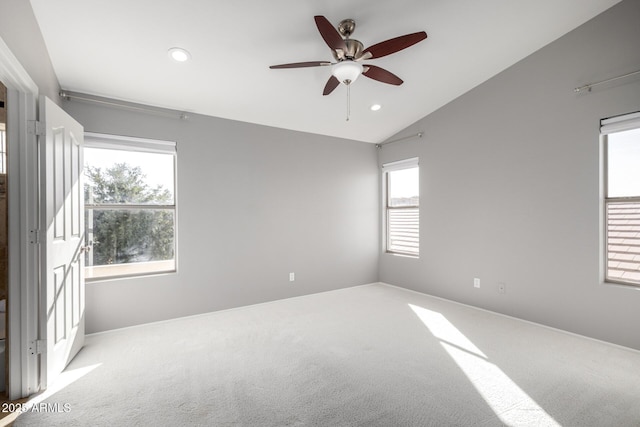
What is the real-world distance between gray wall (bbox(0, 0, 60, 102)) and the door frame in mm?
161

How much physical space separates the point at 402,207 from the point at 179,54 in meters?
3.65

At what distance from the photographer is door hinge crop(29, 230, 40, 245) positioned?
199cm

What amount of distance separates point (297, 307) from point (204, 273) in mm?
1245

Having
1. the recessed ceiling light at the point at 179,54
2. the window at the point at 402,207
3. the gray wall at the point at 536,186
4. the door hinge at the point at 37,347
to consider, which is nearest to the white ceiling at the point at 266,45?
the recessed ceiling light at the point at 179,54

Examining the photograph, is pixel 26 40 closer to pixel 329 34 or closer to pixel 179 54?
pixel 179 54

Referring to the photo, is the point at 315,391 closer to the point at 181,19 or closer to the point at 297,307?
the point at 297,307

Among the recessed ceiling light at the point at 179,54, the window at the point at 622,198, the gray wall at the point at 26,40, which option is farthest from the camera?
the window at the point at 622,198

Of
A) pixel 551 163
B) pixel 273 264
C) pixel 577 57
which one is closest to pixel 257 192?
pixel 273 264

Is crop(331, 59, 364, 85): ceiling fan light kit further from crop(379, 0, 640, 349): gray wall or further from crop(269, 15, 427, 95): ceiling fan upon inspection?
crop(379, 0, 640, 349): gray wall

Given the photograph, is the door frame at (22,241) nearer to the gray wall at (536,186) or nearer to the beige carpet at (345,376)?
the beige carpet at (345,376)

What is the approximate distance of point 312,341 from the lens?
2816 mm

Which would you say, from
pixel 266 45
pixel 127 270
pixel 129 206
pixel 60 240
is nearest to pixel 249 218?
pixel 129 206

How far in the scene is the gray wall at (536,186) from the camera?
2732 mm

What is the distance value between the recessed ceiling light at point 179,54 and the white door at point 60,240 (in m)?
0.98
